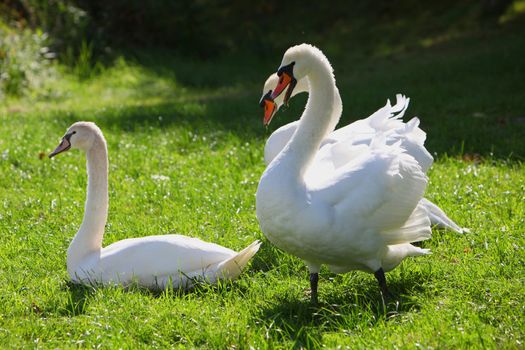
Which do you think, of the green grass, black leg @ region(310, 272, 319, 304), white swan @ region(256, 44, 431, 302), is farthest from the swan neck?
the green grass

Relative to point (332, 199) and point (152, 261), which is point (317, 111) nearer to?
point (332, 199)

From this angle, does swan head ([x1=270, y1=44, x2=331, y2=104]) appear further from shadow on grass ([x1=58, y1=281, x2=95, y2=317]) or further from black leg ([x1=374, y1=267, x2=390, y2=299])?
shadow on grass ([x1=58, y1=281, x2=95, y2=317])

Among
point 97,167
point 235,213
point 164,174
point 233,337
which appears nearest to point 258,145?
point 164,174

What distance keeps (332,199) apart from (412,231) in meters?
0.61

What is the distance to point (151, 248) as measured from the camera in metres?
4.72

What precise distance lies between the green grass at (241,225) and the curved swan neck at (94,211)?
0.69 ft

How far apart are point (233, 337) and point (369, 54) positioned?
1203cm

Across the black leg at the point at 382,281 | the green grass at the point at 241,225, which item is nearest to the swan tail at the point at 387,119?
the green grass at the point at 241,225

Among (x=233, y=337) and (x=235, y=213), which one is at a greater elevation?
(x=233, y=337)

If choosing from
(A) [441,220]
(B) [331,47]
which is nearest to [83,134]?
(A) [441,220]

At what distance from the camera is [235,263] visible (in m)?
4.62

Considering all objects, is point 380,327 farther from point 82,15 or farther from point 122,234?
point 82,15

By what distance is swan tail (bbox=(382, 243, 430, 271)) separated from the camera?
4445 millimetres

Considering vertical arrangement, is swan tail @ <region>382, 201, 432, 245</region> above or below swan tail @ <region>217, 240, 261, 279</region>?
above
